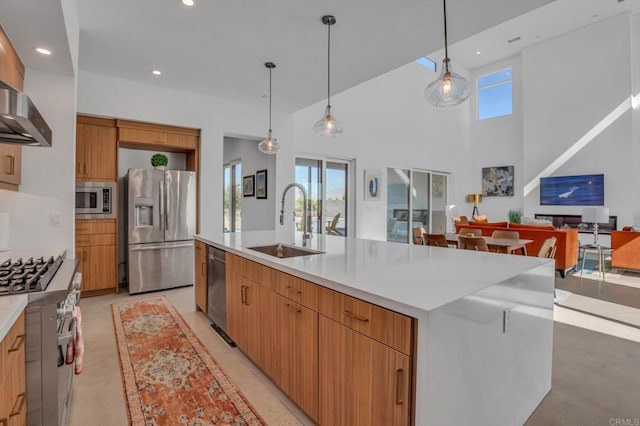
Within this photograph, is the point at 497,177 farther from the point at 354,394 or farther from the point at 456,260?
the point at 354,394

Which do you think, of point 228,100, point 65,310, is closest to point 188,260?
point 228,100

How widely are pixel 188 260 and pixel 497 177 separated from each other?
9094mm

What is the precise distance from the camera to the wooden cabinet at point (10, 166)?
229 centimetres

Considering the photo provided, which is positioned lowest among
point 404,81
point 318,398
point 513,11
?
point 318,398

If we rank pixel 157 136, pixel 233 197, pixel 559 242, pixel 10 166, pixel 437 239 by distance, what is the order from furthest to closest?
pixel 233 197
pixel 559 242
pixel 437 239
pixel 157 136
pixel 10 166

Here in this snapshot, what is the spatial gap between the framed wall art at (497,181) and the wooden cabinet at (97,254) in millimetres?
9790

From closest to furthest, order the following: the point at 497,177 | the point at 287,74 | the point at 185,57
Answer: the point at 185,57, the point at 287,74, the point at 497,177

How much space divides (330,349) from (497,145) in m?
10.3

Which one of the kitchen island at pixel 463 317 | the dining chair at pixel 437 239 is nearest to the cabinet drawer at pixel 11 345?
the kitchen island at pixel 463 317

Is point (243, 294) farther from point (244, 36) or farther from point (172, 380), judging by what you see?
point (244, 36)

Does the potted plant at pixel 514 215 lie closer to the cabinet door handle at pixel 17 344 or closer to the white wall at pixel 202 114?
the white wall at pixel 202 114

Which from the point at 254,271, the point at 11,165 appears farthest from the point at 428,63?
the point at 11,165

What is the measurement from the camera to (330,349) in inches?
57.1

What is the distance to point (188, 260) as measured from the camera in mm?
4582
